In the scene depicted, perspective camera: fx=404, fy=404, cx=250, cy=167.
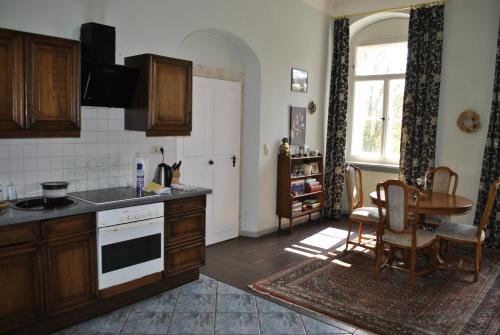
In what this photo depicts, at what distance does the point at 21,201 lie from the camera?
2951 mm

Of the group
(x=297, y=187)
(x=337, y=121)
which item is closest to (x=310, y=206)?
(x=297, y=187)

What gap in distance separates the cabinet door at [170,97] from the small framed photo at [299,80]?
225 centimetres

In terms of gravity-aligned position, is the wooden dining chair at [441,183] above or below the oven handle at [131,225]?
above

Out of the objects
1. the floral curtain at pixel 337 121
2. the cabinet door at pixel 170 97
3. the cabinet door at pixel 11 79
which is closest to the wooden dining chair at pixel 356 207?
the floral curtain at pixel 337 121

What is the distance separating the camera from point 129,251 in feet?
10.5

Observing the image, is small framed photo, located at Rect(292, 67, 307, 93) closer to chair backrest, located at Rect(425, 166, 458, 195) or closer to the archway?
the archway

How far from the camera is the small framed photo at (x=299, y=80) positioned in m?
5.65

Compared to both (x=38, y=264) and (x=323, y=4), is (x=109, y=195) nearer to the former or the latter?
(x=38, y=264)

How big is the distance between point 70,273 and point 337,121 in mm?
4510

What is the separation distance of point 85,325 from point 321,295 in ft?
6.31

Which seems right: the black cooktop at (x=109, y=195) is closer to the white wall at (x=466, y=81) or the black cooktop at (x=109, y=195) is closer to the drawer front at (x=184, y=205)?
the drawer front at (x=184, y=205)

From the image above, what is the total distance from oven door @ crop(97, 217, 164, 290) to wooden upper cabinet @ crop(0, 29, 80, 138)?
2.72ft

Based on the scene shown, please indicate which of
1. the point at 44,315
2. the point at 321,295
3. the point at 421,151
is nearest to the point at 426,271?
the point at 321,295

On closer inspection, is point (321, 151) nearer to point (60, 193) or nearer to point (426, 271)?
point (426, 271)
